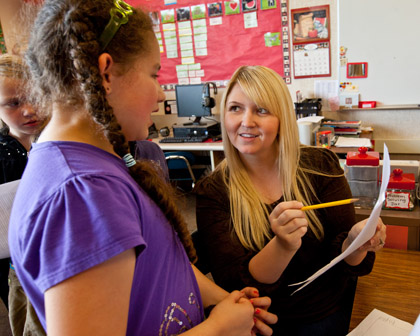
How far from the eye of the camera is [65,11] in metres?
0.55

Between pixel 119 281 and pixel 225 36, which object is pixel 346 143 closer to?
pixel 225 36

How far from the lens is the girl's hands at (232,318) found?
0.67m

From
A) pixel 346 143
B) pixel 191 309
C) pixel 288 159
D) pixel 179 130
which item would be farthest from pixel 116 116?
pixel 179 130

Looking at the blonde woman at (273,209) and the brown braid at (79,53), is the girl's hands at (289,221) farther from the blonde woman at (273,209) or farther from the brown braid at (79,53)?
the brown braid at (79,53)

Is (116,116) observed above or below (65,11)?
below

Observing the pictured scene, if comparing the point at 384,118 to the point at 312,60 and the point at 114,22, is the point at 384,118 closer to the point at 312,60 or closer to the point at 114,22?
the point at 312,60

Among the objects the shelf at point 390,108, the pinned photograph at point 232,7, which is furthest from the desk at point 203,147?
the pinned photograph at point 232,7

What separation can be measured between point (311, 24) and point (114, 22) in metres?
2.81

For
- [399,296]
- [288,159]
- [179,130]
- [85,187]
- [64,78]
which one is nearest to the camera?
[85,187]

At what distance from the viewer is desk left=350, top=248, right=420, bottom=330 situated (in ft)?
2.81

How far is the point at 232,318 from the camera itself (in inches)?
27.9

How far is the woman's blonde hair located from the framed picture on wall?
2.06 metres

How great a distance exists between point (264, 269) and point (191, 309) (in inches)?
14.7

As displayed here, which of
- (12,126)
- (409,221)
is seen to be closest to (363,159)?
(409,221)
